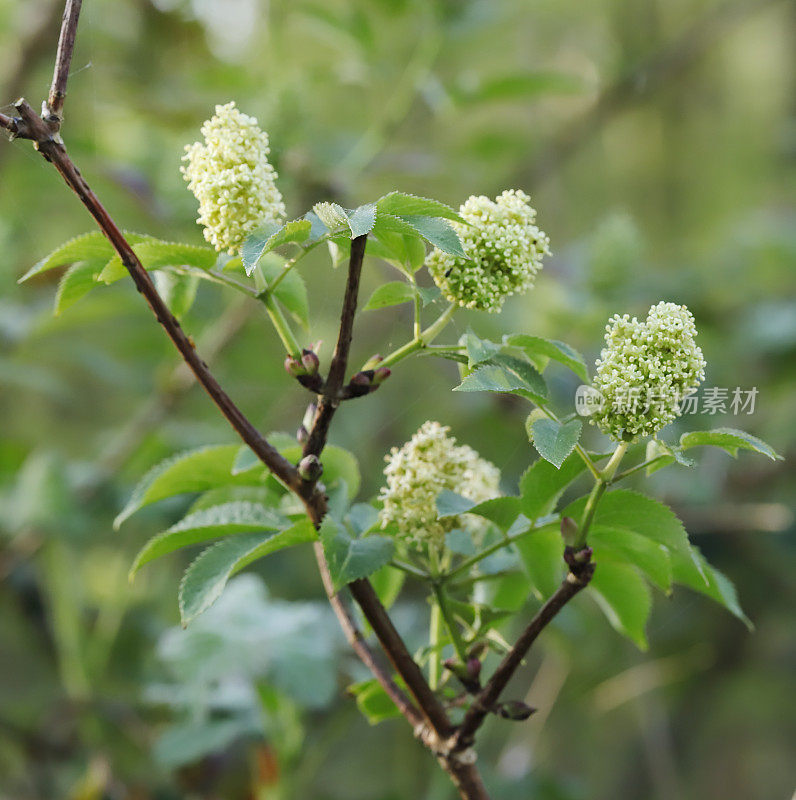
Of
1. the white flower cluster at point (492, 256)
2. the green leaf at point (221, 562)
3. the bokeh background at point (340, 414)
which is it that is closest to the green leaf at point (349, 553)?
the green leaf at point (221, 562)

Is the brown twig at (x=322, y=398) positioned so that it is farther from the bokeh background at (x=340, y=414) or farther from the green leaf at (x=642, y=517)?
the bokeh background at (x=340, y=414)

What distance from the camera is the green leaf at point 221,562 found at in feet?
1.27

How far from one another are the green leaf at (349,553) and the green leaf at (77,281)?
0.16 metres

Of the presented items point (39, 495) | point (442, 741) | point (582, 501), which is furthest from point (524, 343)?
point (39, 495)

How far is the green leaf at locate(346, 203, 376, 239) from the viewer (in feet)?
1.08

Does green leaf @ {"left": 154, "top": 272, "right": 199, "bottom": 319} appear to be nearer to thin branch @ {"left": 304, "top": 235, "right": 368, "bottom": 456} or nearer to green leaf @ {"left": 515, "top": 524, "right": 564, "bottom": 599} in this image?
thin branch @ {"left": 304, "top": 235, "right": 368, "bottom": 456}

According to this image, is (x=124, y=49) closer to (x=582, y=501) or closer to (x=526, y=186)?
(x=526, y=186)

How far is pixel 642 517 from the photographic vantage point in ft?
1.31

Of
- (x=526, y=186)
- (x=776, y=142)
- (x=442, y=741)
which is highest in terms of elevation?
(x=776, y=142)

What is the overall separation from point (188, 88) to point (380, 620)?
4.02 feet

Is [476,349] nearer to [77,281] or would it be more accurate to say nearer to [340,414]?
[77,281]

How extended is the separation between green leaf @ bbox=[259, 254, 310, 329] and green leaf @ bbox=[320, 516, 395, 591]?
4.1 inches

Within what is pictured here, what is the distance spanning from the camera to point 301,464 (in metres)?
0.39

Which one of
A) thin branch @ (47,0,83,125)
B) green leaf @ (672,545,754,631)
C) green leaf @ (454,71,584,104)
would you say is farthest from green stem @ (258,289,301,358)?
green leaf @ (454,71,584,104)
